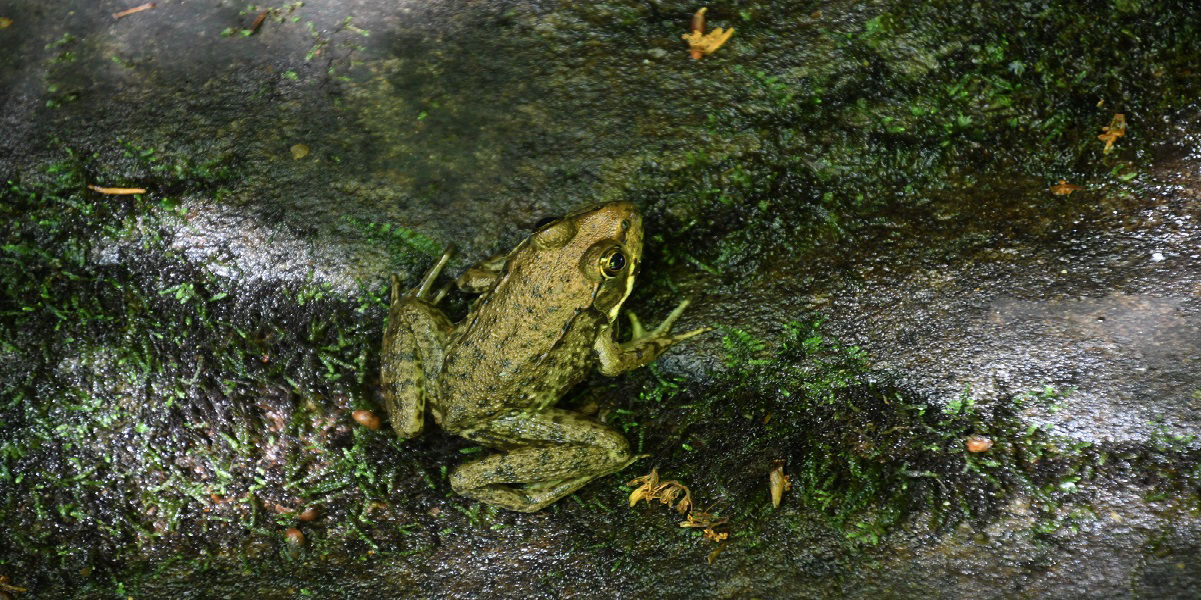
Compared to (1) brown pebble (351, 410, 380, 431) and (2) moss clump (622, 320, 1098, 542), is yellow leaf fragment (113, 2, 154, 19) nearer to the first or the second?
(1) brown pebble (351, 410, 380, 431)

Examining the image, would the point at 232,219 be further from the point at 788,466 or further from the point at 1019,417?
the point at 1019,417

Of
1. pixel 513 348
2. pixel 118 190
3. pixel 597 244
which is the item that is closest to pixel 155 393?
pixel 118 190

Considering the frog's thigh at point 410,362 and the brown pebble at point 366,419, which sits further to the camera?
the brown pebble at point 366,419

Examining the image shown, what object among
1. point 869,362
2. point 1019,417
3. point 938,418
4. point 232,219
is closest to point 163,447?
point 232,219

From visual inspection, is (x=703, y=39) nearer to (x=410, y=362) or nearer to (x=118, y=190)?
(x=410, y=362)

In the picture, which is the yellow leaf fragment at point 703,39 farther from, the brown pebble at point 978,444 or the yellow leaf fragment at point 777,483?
the brown pebble at point 978,444

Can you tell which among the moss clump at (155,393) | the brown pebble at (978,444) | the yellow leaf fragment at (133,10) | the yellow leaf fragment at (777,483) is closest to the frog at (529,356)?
the moss clump at (155,393)
